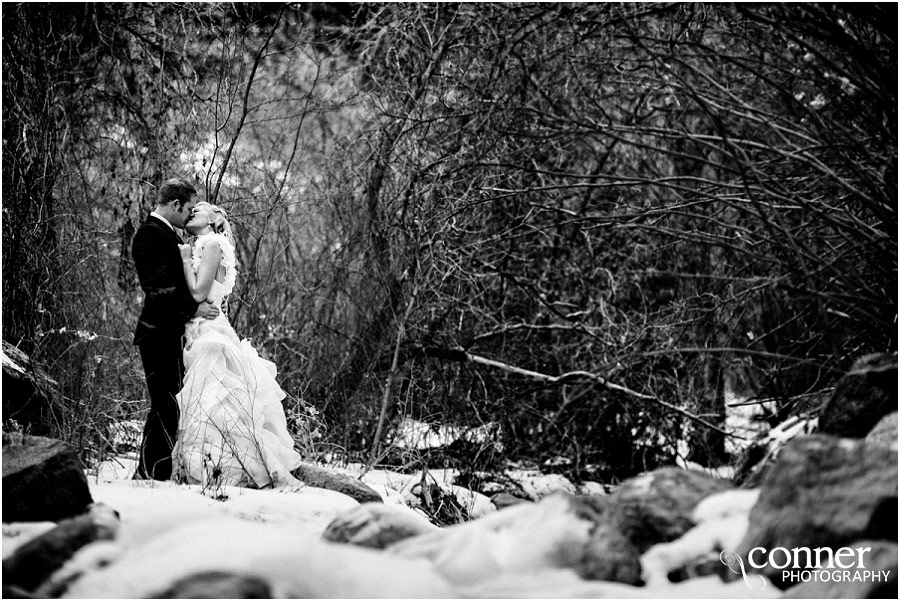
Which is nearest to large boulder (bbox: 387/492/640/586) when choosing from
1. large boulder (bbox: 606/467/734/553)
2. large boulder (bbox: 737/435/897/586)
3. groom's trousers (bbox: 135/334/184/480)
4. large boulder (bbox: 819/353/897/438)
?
large boulder (bbox: 606/467/734/553)

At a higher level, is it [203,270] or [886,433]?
[203,270]

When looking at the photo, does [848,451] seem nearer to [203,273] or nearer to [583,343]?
[203,273]

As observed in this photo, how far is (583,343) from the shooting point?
802 centimetres

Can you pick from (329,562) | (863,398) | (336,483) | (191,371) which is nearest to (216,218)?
(191,371)

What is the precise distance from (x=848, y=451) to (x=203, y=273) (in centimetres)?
358

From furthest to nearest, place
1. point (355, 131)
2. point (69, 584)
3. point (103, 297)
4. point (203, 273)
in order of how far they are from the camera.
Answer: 1. point (355, 131)
2. point (103, 297)
3. point (203, 273)
4. point (69, 584)

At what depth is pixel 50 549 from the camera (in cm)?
317

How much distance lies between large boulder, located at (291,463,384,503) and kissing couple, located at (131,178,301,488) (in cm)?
15

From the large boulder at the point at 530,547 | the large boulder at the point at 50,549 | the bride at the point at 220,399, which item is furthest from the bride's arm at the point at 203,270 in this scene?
the large boulder at the point at 530,547

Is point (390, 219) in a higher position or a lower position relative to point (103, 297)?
higher

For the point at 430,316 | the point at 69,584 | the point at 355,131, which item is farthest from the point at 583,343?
the point at 69,584

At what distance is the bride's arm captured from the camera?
5.20m

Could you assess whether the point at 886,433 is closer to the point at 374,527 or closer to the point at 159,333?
the point at 374,527

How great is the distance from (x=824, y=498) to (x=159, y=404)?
3542 mm
